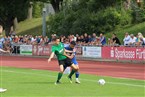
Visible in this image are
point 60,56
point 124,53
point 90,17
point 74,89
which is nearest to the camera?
point 74,89

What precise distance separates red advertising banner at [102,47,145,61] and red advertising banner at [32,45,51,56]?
307 inches

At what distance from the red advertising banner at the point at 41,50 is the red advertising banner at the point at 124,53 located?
7.81 meters

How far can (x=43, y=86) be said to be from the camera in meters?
16.8

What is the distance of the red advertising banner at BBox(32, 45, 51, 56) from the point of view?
39562 mm

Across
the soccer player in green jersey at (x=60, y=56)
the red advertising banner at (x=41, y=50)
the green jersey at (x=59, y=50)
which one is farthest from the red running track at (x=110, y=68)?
the red advertising banner at (x=41, y=50)

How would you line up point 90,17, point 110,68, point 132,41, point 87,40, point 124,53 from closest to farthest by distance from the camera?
1. point 110,68
2. point 132,41
3. point 124,53
4. point 87,40
5. point 90,17

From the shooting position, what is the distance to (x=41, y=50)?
40625mm

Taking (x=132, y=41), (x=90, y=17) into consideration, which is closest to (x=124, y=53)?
(x=132, y=41)

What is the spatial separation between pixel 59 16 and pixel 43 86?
32970mm

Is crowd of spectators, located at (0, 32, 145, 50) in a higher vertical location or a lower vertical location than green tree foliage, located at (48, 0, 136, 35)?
lower

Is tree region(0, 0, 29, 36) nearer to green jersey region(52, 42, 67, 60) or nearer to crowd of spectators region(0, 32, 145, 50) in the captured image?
crowd of spectators region(0, 32, 145, 50)

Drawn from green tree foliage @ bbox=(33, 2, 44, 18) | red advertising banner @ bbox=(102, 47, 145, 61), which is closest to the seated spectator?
red advertising banner @ bbox=(102, 47, 145, 61)

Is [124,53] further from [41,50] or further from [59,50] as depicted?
[59,50]

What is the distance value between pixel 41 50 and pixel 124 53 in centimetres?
1146
